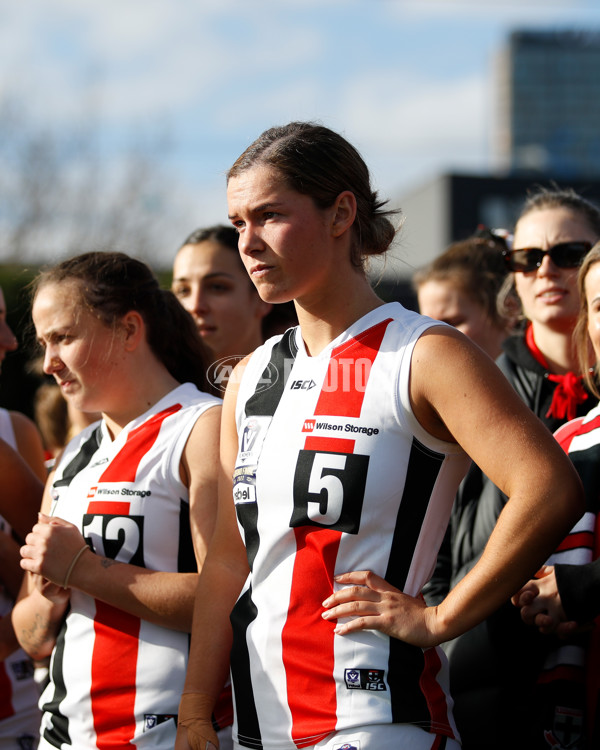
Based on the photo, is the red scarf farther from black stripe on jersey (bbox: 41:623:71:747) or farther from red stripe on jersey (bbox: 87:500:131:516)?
black stripe on jersey (bbox: 41:623:71:747)

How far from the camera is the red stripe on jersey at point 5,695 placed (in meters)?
3.08

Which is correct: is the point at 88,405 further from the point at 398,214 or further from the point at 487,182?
the point at 487,182

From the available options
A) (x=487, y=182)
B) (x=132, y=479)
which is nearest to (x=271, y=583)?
(x=132, y=479)

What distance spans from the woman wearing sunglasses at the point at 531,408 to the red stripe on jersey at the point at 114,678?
95 centimetres

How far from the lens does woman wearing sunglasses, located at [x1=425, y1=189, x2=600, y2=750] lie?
2.54 m

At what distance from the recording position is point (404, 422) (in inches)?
76.4

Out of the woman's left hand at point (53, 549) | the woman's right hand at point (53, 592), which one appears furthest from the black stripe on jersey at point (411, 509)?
the woman's right hand at point (53, 592)

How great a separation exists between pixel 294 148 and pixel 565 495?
100 centimetres

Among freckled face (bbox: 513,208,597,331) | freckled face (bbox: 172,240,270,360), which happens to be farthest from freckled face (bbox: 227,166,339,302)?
freckled face (bbox: 172,240,270,360)

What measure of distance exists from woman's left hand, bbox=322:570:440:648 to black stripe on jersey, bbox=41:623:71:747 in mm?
970

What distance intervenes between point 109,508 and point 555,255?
1.83m

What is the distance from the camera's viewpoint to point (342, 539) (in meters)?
1.95

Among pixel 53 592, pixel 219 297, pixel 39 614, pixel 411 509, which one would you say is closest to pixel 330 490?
pixel 411 509

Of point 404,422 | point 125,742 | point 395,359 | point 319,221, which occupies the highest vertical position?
point 319,221
